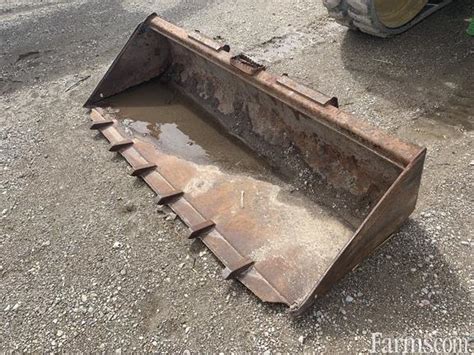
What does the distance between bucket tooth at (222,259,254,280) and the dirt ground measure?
0.34ft

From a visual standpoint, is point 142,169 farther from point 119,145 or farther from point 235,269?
point 235,269

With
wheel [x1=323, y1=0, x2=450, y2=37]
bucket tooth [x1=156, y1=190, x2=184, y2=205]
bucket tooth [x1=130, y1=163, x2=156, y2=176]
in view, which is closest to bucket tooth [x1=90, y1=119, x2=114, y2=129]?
bucket tooth [x1=130, y1=163, x2=156, y2=176]

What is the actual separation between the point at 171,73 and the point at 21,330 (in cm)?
283

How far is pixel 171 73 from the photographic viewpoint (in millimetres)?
4652

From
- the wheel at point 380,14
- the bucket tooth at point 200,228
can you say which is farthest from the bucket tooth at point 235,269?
the wheel at point 380,14

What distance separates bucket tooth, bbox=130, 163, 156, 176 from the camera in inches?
138

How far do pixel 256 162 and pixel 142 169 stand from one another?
883 mm

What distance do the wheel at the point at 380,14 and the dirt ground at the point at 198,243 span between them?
15cm

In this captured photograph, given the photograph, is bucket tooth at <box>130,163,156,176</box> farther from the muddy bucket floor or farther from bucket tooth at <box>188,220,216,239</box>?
bucket tooth at <box>188,220,216,239</box>

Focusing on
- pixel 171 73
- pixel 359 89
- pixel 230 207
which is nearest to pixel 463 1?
pixel 359 89

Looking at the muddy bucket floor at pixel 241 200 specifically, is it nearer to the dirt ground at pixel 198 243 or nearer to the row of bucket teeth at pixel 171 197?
the row of bucket teeth at pixel 171 197

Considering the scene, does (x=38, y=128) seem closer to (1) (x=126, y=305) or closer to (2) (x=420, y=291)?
(1) (x=126, y=305)

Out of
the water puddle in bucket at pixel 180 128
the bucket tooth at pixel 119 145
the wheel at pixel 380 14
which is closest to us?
the water puddle in bucket at pixel 180 128

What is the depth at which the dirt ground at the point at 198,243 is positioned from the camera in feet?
8.29
